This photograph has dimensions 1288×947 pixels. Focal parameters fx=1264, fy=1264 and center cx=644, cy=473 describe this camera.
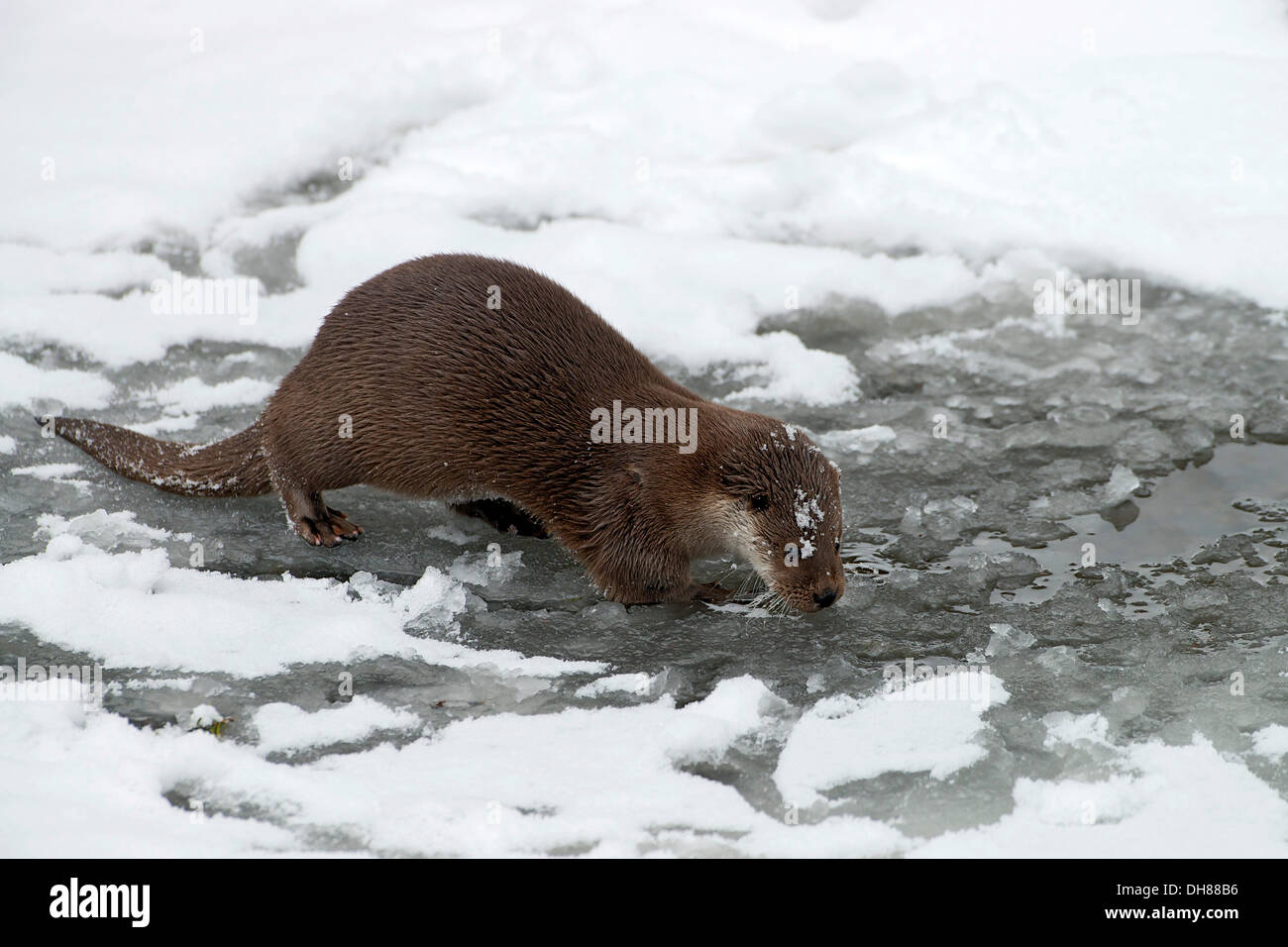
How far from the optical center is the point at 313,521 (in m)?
3.62

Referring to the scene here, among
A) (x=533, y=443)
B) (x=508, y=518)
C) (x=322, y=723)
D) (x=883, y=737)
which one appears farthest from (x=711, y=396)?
(x=322, y=723)

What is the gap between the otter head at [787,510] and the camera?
3.18 metres

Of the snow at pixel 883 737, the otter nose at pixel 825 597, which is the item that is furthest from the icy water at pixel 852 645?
the otter nose at pixel 825 597

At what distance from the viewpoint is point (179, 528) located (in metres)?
3.63

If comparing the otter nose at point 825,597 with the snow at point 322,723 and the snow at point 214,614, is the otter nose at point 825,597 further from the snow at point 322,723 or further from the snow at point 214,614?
the snow at point 322,723

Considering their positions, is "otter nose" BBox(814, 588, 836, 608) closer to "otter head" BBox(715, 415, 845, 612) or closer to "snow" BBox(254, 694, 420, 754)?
"otter head" BBox(715, 415, 845, 612)

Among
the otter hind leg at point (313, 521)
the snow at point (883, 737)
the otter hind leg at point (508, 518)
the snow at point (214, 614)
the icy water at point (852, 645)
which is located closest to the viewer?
the icy water at point (852, 645)

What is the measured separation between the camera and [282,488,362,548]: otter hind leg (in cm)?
360

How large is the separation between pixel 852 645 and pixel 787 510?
0.38 m

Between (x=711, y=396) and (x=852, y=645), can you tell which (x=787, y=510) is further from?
(x=711, y=396)

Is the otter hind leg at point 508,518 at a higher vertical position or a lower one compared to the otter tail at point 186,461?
lower

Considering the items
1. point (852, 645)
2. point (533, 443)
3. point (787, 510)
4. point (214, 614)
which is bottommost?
point (852, 645)

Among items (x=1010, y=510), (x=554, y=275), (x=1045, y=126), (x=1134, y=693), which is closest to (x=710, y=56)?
(x=1045, y=126)

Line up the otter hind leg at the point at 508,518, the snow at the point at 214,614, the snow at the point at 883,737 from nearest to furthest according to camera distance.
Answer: the snow at the point at 883,737 < the snow at the point at 214,614 < the otter hind leg at the point at 508,518
